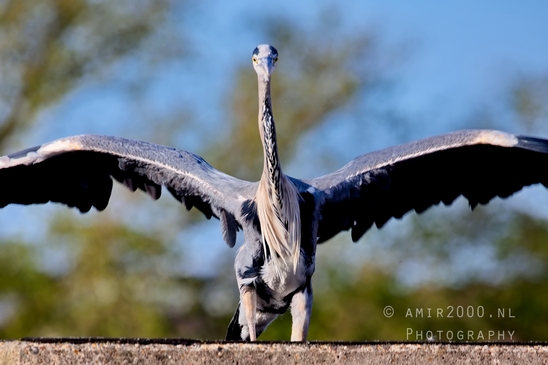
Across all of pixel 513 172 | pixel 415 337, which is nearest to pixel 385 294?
pixel 415 337

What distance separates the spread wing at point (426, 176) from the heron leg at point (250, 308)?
2.90ft

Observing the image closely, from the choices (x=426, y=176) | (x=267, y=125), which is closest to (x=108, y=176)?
(x=267, y=125)

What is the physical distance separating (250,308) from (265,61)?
5.29 ft

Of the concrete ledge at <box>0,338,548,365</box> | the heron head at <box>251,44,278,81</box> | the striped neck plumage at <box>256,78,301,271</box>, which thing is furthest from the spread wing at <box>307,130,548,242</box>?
the concrete ledge at <box>0,338,548,365</box>

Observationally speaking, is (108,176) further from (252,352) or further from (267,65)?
(252,352)

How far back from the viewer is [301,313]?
19.6ft

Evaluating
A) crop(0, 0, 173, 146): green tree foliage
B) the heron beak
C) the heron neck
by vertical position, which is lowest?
the heron neck

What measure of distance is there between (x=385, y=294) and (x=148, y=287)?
4.53 metres

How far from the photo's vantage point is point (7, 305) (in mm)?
17781

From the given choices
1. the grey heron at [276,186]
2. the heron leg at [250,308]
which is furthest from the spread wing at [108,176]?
the heron leg at [250,308]

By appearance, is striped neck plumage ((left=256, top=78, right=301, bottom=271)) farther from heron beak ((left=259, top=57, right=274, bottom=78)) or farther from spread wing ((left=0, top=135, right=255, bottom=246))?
spread wing ((left=0, top=135, right=255, bottom=246))

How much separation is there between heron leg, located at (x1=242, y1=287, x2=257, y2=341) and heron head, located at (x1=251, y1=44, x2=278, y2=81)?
4.65 feet

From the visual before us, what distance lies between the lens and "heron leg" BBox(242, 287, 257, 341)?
234 inches

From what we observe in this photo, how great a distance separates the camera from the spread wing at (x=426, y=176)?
6430 mm
